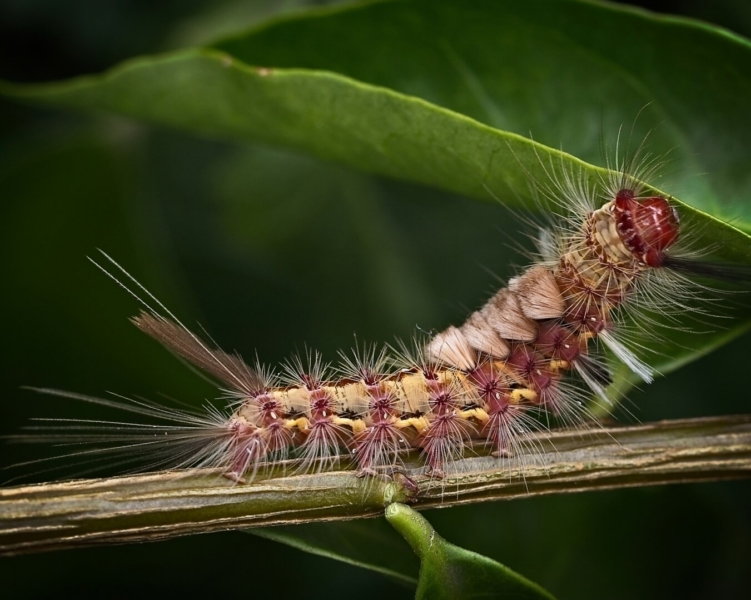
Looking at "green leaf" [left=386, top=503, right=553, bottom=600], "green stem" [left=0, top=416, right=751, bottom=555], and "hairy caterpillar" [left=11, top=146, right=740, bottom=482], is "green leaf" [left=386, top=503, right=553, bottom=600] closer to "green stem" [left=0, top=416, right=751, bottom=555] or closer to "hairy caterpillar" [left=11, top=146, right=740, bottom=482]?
"green stem" [left=0, top=416, right=751, bottom=555]

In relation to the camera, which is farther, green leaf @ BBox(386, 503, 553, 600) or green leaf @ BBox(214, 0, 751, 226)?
green leaf @ BBox(214, 0, 751, 226)

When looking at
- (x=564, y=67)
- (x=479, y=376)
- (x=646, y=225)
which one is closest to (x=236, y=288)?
(x=479, y=376)

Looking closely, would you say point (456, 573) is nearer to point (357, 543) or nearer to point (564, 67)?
point (357, 543)

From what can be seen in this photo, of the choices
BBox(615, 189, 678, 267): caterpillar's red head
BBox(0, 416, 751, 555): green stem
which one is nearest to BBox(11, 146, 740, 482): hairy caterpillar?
BBox(615, 189, 678, 267): caterpillar's red head

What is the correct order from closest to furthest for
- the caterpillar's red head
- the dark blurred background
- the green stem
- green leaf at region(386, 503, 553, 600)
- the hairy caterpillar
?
green leaf at region(386, 503, 553, 600) < the green stem < the caterpillar's red head < the hairy caterpillar < the dark blurred background

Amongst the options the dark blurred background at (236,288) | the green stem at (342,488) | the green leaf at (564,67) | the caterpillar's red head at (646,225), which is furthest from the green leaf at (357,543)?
the green leaf at (564,67)

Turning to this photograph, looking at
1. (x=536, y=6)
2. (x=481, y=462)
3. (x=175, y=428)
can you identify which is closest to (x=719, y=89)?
(x=536, y=6)

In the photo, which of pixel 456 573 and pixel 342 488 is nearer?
pixel 456 573
